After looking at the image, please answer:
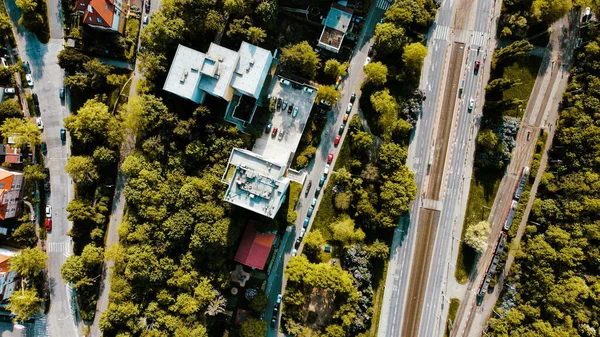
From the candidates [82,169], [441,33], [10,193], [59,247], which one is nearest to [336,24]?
[441,33]

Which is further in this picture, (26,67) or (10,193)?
(26,67)

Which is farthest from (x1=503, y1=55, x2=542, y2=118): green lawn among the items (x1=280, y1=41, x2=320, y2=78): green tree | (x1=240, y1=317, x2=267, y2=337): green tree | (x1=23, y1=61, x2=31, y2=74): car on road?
(x1=23, y1=61, x2=31, y2=74): car on road

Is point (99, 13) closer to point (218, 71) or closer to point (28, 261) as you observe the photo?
point (218, 71)

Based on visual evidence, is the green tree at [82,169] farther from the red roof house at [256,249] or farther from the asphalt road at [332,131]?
the asphalt road at [332,131]

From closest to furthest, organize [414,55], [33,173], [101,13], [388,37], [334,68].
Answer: [388,37] → [101,13] → [414,55] → [334,68] → [33,173]

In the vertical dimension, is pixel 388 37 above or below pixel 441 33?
below

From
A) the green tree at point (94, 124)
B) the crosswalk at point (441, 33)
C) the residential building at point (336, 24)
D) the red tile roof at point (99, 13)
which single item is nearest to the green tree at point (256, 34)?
the residential building at point (336, 24)

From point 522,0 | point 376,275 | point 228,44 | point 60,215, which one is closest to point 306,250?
point 376,275
